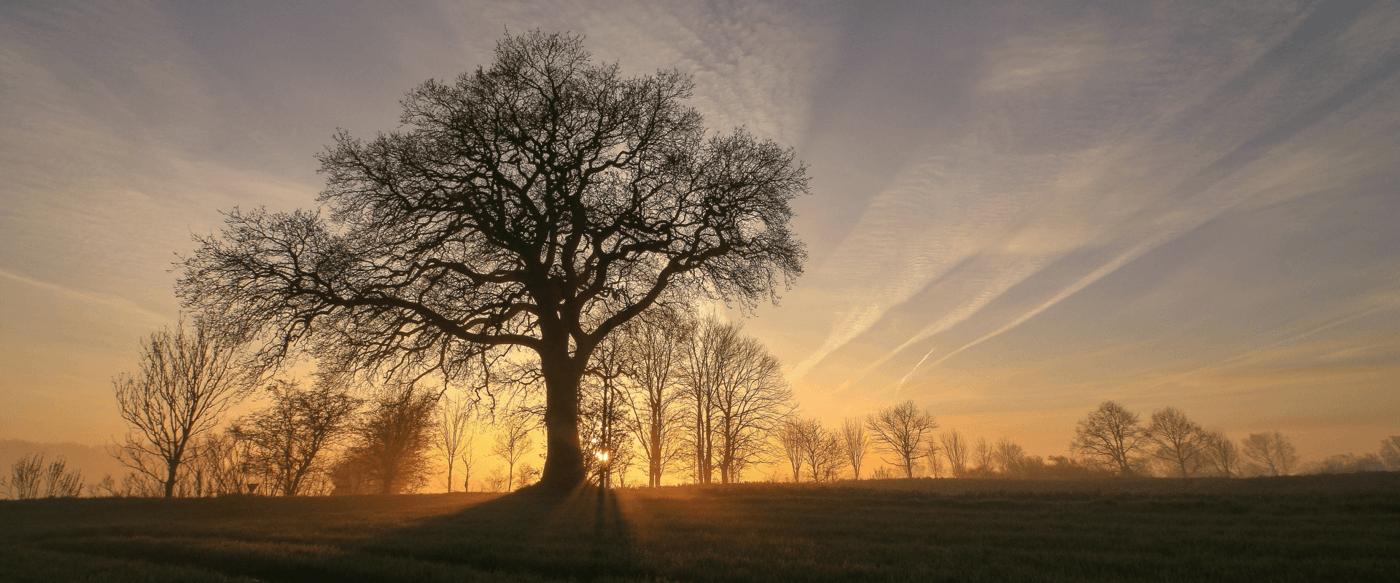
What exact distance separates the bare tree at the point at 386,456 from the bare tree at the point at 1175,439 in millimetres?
77434

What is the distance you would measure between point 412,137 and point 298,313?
572 centimetres

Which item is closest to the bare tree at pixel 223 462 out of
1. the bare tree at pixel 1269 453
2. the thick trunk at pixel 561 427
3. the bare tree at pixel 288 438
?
the bare tree at pixel 288 438

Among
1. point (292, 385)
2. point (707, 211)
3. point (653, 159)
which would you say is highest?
point (653, 159)

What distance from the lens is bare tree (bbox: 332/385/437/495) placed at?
117ft

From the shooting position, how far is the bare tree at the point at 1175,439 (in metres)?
67.7

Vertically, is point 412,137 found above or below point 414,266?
above

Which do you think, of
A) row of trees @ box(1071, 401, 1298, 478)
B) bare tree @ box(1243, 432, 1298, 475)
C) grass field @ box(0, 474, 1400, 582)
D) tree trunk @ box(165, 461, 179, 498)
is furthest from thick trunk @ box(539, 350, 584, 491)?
bare tree @ box(1243, 432, 1298, 475)

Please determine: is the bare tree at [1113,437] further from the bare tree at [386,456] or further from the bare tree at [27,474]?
the bare tree at [27,474]

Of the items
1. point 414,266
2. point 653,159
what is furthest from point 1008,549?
point 414,266

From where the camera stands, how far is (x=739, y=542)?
7.40 metres

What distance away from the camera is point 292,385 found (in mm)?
31250

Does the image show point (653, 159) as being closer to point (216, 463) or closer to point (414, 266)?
point (414, 266)

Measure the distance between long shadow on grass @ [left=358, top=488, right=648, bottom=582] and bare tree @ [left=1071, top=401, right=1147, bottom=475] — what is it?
75407 millimetres

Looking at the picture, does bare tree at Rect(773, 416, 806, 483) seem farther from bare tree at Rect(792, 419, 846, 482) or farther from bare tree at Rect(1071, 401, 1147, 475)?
bare tree at Rect(1071, 401, 1147, 475)
